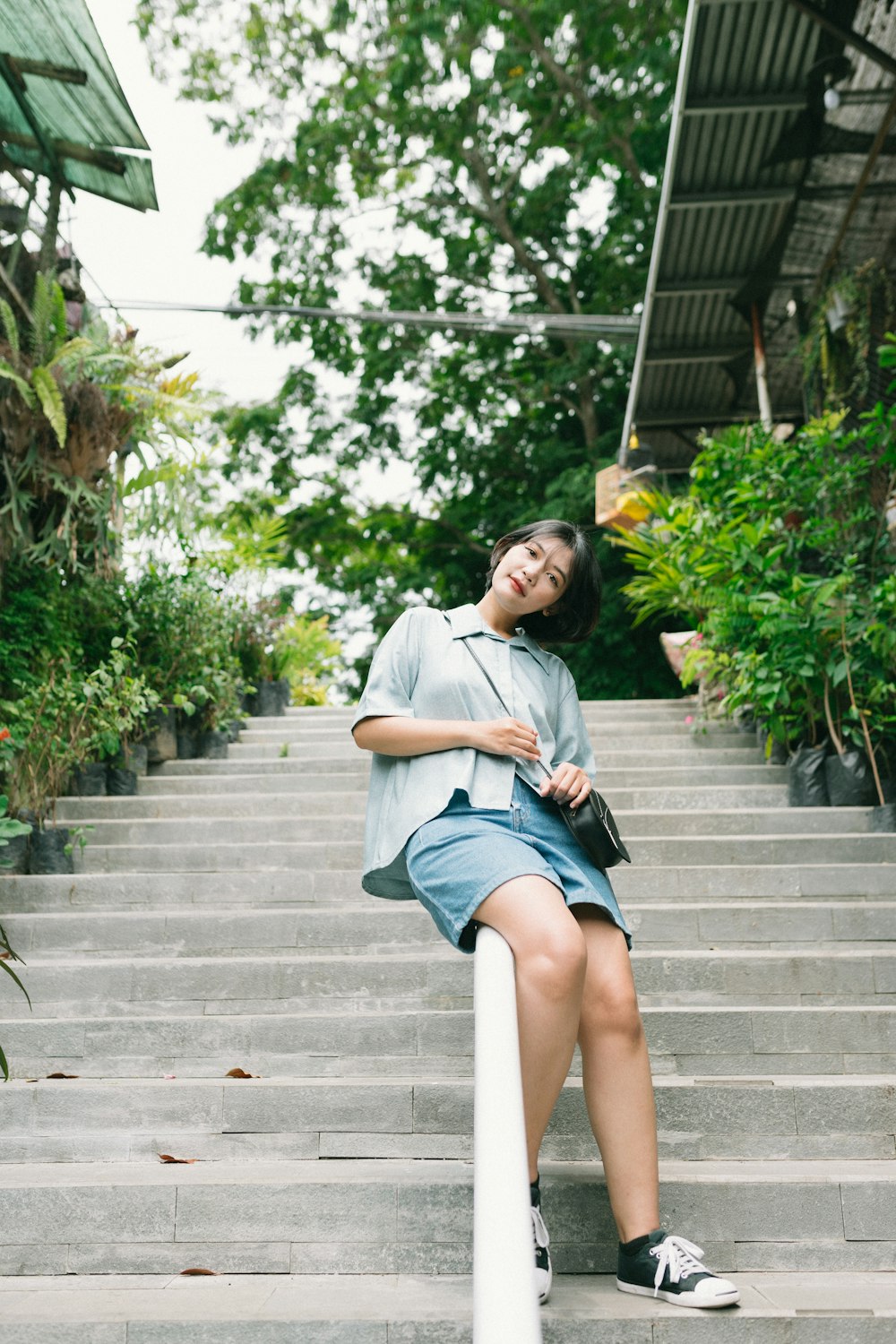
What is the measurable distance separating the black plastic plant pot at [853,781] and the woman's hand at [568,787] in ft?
8.89

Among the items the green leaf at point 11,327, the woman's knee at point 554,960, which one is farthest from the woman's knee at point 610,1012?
the green leaf at point 11,327

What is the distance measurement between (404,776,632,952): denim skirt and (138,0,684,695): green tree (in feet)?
29.0

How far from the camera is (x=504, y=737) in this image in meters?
2.10

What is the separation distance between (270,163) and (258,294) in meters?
1.34

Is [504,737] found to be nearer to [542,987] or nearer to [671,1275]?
[542,987]

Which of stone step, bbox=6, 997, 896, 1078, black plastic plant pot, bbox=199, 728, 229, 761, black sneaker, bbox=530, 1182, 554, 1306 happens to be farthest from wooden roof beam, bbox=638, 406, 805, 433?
black sneaker, bbox=530, 1182, 554, 1306

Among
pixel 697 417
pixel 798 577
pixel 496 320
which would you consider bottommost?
pixel 798 577

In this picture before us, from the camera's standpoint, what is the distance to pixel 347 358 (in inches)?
507

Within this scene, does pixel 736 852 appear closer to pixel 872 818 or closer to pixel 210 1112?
pixel 872 818

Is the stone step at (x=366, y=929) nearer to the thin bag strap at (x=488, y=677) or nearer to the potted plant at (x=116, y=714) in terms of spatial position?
the thin bag strap at (x=488, y=677)

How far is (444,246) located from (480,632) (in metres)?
11.1

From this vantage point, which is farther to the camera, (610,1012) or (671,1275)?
(610,1012)

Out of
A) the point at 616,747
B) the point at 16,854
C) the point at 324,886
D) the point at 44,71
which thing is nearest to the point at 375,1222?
the point at 324,886

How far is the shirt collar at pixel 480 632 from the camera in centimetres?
234
